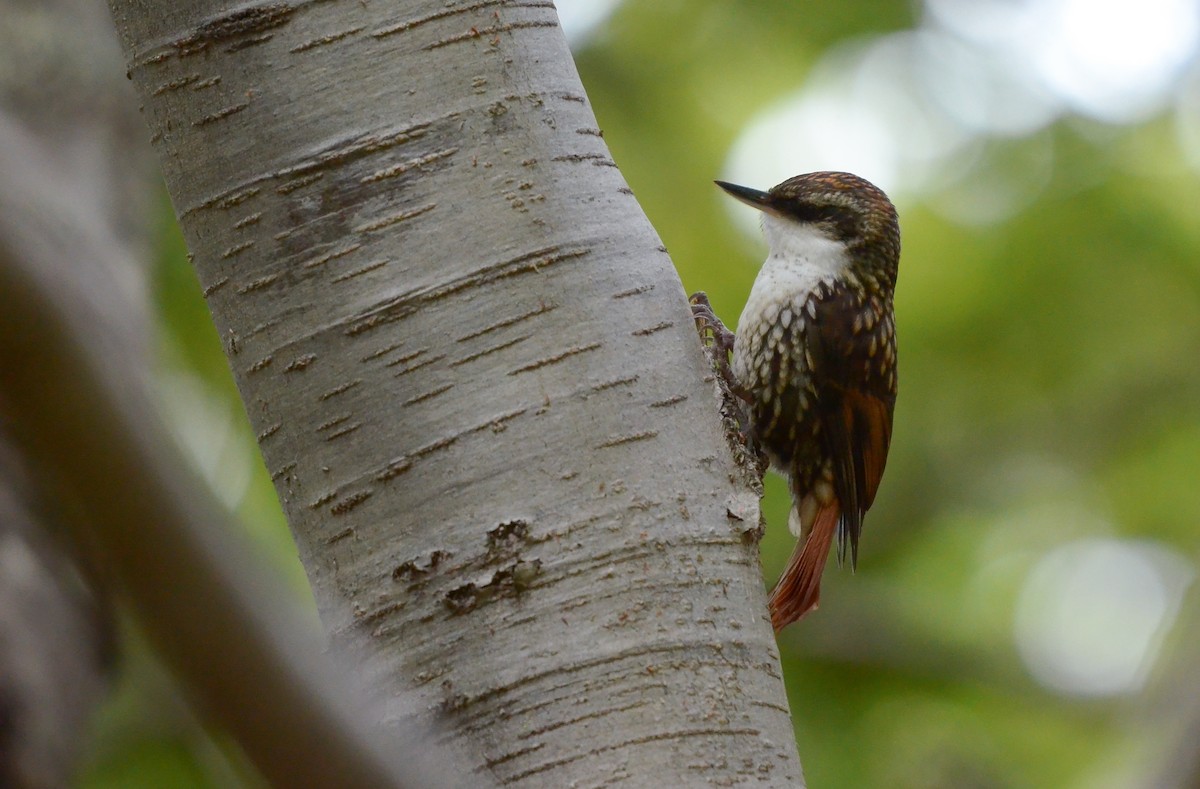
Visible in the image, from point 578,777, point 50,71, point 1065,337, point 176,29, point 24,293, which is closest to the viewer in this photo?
point 24,293

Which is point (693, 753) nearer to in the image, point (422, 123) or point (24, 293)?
point (422, 123)

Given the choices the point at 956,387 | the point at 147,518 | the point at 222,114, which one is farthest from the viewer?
the point at 956,387

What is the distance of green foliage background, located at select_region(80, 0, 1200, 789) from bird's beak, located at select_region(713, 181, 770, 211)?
6.11 feet

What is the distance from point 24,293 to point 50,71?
4123 mm

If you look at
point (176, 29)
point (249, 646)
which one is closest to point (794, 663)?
point (176, 29)

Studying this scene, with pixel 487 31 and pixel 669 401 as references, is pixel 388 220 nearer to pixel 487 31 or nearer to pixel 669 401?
pixel 487 31

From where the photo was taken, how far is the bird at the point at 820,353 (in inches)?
125

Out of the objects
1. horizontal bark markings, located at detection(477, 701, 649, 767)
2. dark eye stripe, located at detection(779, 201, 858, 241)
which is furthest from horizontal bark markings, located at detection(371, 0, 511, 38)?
dark eye stripe, located at detection(779, 201, 858, 241)

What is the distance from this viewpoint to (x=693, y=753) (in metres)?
1.43

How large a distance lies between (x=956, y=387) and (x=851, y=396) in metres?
2.62

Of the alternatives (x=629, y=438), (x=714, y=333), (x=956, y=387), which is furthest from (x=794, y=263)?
(x=956, y=387)

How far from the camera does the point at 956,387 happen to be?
5637 mm

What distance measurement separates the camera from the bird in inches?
125

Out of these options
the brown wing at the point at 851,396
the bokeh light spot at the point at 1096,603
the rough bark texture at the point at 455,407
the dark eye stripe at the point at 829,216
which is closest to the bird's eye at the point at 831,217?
the dark eye stripe at the point at 829,216
